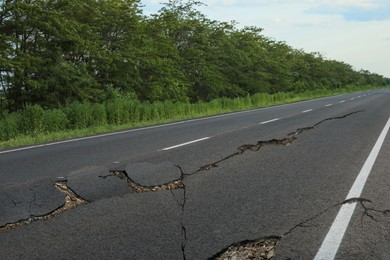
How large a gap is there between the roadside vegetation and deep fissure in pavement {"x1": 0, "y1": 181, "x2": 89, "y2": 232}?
6.26 m

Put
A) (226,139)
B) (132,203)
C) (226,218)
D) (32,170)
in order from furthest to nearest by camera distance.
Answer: (226,139) < (32,170) < (132,203) < (226,218)

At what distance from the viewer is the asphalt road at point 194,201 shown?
3.60 m

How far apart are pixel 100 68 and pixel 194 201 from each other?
1837cm

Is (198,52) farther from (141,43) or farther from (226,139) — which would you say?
(226,139)

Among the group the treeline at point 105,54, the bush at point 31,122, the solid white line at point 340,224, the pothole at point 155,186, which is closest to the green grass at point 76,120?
the bush at point 31,122

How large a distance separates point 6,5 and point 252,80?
29.4 metres

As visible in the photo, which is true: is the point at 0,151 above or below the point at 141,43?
below

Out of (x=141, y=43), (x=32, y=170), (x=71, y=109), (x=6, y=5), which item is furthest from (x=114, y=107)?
(x=32, y=170)

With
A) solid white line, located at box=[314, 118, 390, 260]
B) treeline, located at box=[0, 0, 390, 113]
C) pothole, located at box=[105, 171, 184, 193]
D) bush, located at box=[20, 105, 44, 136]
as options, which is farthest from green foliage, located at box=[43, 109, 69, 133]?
solid white line, located at box=[314, 118, 390, 260]

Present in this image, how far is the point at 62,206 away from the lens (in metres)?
4.86

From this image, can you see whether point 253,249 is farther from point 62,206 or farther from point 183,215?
point 62,206

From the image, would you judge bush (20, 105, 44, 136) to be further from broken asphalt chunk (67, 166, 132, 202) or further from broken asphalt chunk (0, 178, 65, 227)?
broken asphalt chunk (0, 178, 65, 227)

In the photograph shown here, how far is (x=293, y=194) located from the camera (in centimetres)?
518

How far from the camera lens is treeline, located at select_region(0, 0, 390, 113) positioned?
1733cm
